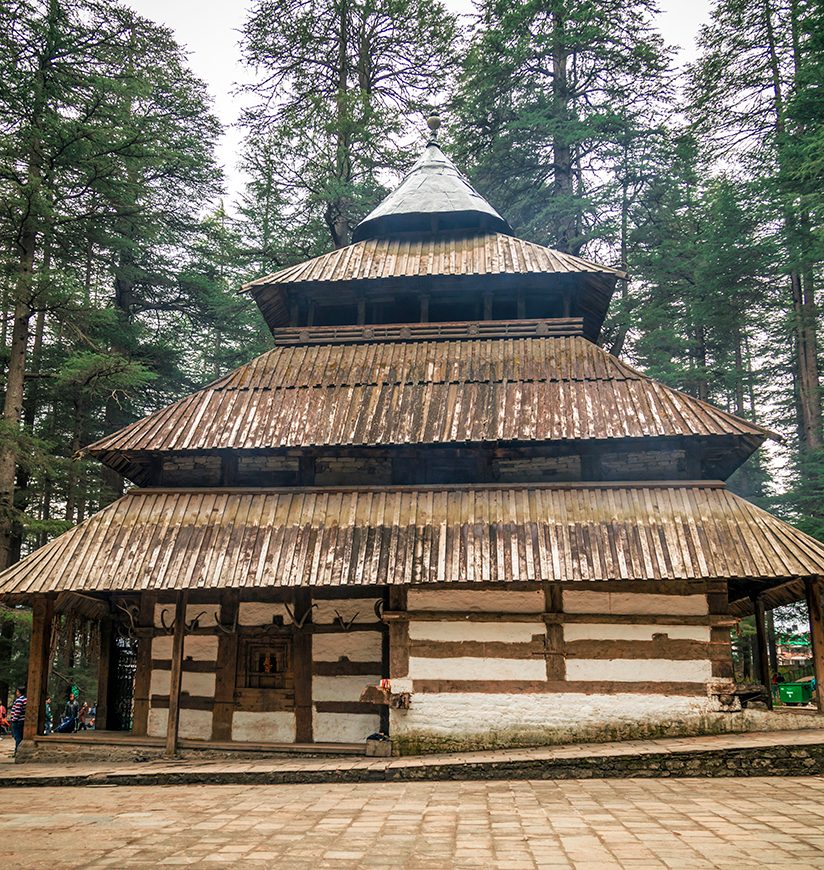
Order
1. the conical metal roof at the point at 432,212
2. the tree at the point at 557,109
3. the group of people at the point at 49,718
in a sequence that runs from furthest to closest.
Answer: the tree at the point at 557,109 → the conical metal roof at the point at 432,212 → the group of people at the point at 49,718

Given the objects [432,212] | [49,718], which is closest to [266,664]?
[432,212]

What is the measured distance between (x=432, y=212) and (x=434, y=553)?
376 inches

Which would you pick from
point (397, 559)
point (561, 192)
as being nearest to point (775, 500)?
point (561, 192)

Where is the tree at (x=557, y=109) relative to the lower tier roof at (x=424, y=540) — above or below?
above

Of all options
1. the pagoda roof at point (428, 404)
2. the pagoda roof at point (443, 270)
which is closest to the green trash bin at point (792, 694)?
the pagoda roof at point (428, 404)

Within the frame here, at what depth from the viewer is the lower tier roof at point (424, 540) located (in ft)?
41.5

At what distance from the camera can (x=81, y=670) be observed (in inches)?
1017

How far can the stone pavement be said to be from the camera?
10.7m

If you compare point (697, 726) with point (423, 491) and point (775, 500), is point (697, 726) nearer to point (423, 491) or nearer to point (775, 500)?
point (423, 491)

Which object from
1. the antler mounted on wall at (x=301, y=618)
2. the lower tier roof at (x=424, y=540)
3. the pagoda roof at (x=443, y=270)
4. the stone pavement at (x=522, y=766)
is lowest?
the stone pavement at (x=522, y=766)

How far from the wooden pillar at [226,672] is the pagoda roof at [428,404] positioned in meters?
3.07

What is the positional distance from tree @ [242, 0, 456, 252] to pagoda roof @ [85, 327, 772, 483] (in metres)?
13.8

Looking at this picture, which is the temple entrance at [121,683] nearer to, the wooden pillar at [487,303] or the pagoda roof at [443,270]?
the pagoda roof at [443,270]

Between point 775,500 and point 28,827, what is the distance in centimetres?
2597
